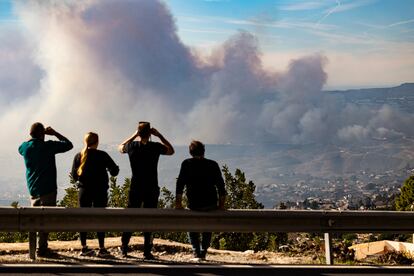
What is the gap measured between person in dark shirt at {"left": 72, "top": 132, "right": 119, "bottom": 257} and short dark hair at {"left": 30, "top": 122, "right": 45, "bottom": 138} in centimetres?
61

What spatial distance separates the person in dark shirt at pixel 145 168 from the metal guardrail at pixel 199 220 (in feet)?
1.38

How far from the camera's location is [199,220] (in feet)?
23.6

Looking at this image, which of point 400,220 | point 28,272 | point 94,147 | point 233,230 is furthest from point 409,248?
point 28,272

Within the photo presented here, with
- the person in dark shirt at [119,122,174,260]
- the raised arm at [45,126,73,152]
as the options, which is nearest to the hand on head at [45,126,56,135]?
the raised arm at [45,126,73,152]

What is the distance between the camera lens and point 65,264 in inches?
270

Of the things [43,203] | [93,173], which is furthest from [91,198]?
[43,203]

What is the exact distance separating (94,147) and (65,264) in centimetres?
151

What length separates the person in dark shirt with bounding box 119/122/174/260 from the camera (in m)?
7.46

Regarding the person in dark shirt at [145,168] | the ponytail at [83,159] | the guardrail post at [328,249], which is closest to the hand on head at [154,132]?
the person in dark shirt at [145,168]

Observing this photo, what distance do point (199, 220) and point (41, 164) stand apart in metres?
2.21

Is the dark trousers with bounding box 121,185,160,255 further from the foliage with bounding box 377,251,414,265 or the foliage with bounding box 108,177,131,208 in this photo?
the foliage with bounding box 108,177,131,208

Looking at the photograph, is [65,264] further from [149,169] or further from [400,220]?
[400,220]

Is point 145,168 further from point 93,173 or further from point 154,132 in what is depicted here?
point 93,173

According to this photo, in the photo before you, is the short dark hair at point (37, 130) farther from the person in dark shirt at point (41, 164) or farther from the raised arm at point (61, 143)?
the raised arm at point (61, 143)
